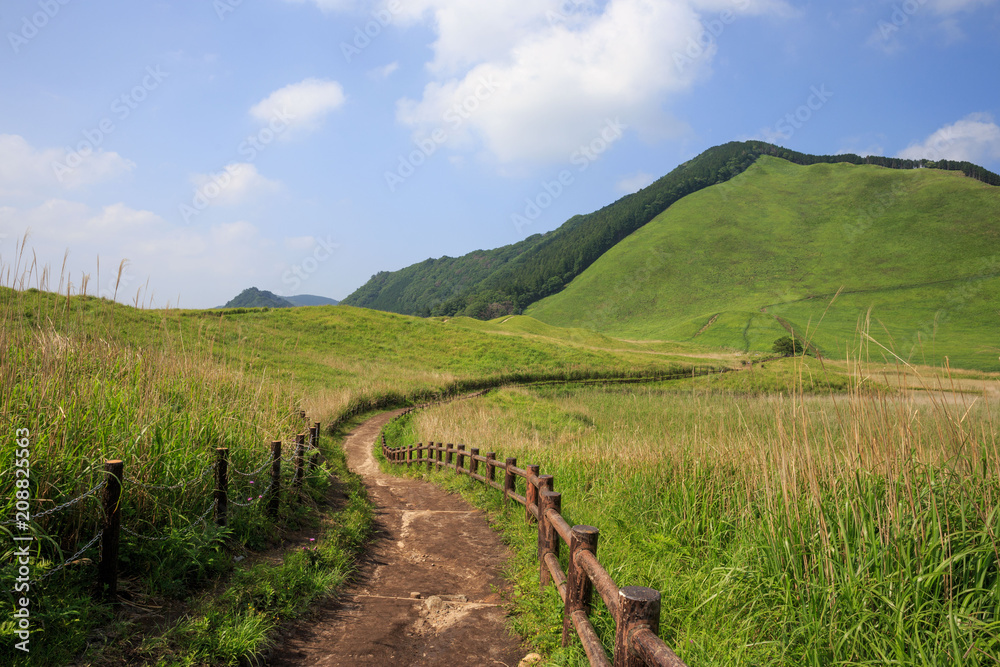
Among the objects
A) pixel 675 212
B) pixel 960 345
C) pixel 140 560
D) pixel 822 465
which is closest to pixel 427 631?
pixel 140 560

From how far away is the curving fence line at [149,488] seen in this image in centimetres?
405

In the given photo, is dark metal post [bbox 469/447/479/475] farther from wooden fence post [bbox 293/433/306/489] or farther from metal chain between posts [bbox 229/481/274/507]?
metal chain between posts [bbox 229/481/274/507]

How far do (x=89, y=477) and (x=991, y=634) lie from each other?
21.2ft

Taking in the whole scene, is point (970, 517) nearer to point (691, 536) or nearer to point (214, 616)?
point (691, 536)

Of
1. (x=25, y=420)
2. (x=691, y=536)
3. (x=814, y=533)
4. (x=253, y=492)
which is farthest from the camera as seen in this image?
(x=253, y=492)

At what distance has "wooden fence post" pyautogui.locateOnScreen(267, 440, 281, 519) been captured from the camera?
6695 mm

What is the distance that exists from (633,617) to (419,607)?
3507 millimetres

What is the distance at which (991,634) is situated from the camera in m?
2.79

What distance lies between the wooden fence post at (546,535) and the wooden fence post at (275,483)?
3.58 meters

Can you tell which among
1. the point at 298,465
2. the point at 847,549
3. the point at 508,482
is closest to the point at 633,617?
the point at 847,549

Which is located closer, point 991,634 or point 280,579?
point 991,634
